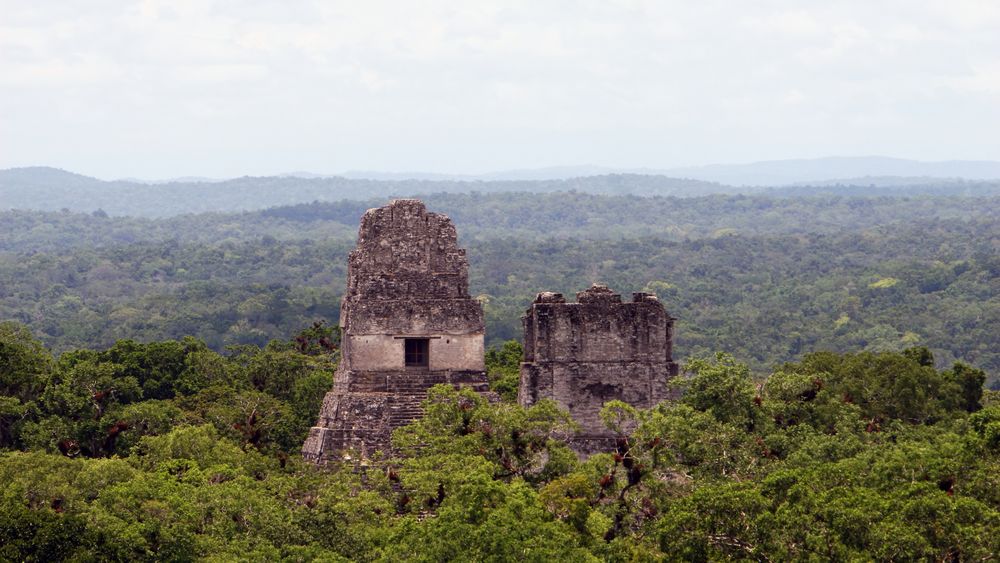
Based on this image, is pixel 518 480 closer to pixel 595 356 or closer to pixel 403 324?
pixel 595 356

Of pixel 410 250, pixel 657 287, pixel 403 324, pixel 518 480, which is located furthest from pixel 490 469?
pixel 657 287

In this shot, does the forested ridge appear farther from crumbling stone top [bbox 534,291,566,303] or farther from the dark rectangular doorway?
crumbling stone top [bbox 534,291,566,303]

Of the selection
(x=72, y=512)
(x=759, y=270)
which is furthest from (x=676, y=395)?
(x=759, y=270)

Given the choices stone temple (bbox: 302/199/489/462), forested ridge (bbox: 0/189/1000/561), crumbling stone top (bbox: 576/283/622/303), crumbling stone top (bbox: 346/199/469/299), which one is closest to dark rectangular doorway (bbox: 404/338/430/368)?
stone temple (bbox: 302/199/489/462)

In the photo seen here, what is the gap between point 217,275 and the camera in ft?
473

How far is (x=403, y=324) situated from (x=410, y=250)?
4.38 ft

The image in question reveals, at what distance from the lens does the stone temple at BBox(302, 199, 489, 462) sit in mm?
25672

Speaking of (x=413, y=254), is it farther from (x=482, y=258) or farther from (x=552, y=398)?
(x=482, y=258)

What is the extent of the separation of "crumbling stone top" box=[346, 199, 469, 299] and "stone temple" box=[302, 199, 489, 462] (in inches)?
0.7

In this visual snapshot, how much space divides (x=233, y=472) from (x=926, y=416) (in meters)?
13.4

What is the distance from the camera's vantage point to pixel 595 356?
25469mm

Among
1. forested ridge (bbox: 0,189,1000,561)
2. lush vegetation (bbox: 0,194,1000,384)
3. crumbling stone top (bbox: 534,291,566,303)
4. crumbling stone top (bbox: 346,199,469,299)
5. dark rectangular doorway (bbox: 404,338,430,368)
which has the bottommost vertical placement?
lush vegetation (bbox: 0,194,1000,384)

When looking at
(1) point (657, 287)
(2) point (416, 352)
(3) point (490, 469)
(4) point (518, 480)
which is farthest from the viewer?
(1) point (657, 287)

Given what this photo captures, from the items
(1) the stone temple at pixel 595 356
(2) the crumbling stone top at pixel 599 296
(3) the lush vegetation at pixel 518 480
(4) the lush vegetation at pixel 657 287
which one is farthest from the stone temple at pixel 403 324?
(4) the lush vegetation at pixel 657 287
